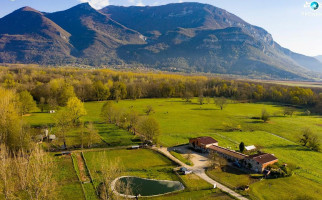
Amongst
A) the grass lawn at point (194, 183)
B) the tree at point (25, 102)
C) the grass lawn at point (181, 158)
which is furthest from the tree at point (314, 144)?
the tree at point (25, 102)

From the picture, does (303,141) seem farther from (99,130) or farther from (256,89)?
(256,89)

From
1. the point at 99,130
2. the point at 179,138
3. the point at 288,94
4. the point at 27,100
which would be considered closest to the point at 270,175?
the point at 179,138

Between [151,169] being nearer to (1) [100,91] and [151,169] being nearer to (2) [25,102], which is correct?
(2) [25,102]

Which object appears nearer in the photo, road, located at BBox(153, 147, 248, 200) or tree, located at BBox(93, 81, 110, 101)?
road, located at BBox(153, 147, 248, 200)

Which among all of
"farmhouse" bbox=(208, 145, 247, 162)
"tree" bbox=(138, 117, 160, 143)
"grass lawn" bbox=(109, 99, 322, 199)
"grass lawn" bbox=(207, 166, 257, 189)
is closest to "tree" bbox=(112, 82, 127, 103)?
"grass lawn" bbox=(109, 99, 322, 199)

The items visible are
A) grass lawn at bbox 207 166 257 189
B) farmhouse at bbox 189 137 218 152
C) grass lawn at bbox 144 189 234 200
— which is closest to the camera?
grass lawn at bbox 144 189 234 200

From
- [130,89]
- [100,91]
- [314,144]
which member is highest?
[130,89]

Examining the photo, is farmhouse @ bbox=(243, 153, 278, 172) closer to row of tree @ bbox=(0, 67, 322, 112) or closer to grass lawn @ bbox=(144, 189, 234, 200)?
grass lawn @ bbox=(144, 189, 234, 200)

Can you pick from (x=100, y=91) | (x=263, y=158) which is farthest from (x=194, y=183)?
(x=100, y=91)
